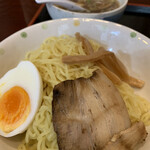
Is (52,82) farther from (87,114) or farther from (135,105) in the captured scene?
(135,105)

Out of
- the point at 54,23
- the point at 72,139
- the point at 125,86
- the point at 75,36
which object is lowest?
the point at 125,86

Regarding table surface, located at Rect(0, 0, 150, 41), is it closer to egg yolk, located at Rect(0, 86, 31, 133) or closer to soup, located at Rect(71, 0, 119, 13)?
soup, located at Rect(71, 0, 119, 13)

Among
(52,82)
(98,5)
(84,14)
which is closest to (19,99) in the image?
(52,82)

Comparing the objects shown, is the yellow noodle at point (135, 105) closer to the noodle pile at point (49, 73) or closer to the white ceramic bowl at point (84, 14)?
the noodle pile at point (49, 73)

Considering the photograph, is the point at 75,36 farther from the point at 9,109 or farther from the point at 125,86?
the point at 9,109

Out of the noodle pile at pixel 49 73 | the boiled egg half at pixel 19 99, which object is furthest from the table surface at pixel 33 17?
the boiled egg half at pixel 19 99

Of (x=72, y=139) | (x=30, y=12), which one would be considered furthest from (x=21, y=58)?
(x=30, y=12)
